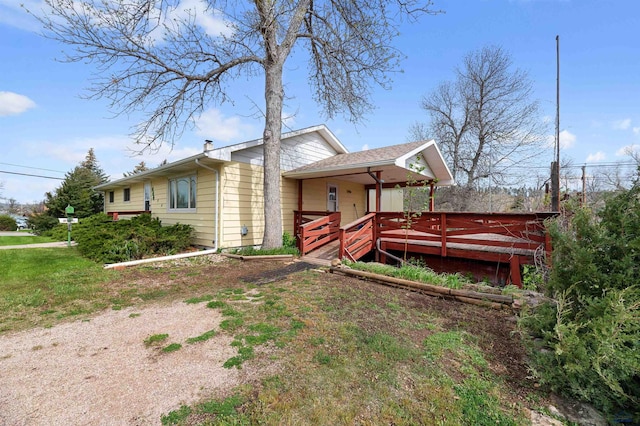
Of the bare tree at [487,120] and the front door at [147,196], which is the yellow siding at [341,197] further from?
the bare tree at [487,120]

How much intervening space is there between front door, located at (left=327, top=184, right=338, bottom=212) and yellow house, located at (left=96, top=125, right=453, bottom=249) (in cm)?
4

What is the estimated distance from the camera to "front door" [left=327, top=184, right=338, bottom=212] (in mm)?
→ 12133

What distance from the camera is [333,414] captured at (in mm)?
1938

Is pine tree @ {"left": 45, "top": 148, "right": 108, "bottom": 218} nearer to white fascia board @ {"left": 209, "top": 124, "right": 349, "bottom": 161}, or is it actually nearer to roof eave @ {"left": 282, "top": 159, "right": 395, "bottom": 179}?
white fascia board @ {"left": 209, "top": 124, "right": 349, "bottom": 161}

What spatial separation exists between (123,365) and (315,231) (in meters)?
6.37

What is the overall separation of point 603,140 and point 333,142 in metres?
19.1

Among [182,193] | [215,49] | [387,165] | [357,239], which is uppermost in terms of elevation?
[215,49]

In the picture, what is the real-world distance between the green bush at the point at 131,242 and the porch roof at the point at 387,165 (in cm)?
419

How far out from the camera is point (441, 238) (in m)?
6.96

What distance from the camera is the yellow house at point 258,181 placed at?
871 cm

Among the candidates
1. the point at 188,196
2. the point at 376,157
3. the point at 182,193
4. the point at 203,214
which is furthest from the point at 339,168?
the point at 182,193

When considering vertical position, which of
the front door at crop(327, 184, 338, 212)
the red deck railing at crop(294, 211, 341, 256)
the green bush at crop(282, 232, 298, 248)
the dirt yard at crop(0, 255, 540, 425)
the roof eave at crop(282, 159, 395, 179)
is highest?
the roof eave at crop(282, 159, 395, 179)

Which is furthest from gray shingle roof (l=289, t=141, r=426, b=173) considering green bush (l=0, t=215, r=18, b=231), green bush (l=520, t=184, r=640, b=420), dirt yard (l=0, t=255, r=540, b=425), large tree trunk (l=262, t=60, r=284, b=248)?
green bush (l=0, t=215, r=18, b=231)

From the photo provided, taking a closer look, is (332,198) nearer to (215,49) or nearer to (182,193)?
(182,193)
